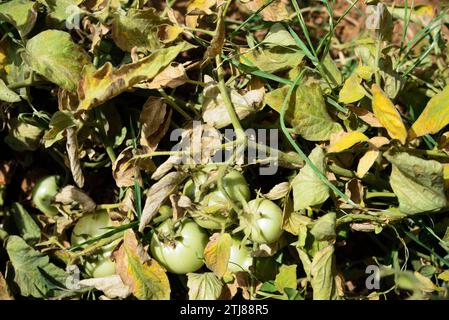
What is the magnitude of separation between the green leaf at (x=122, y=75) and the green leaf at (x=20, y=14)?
0.54ft

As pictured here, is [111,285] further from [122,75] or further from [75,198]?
[122,75]

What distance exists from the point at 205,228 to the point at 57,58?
38 centimetres

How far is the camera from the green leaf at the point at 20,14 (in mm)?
909

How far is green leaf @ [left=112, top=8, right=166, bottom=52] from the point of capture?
0.90 m

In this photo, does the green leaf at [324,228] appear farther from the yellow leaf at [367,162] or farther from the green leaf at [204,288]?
the green leaf at [204,288]

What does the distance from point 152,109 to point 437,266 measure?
1.92 feet

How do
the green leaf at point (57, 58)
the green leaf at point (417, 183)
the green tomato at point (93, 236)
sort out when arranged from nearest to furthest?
the green leaf at point (417, 183) → the green leaf at point (57, 58) → the green tomato at point (93, 236)

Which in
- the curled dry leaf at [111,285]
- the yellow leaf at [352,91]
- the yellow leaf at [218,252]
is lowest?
the curled dry leaf at [111,285]

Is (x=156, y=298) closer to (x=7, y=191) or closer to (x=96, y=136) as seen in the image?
(x=96, y=136)

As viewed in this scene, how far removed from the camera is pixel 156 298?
963mm

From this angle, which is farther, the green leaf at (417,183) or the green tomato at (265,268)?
the green tomato at (265,268)

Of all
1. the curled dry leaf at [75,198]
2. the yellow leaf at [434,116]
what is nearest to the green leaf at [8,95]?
the curled dry leaf at [75,198]

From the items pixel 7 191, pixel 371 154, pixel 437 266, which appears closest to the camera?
pixel 371 154
